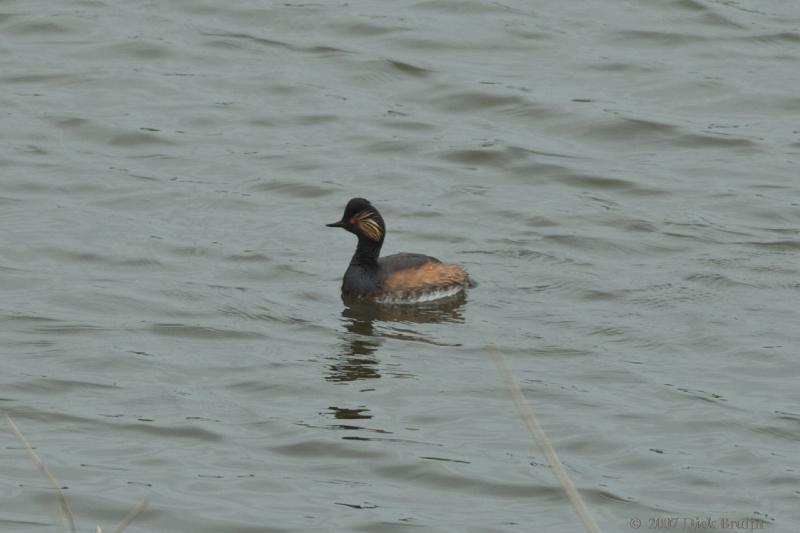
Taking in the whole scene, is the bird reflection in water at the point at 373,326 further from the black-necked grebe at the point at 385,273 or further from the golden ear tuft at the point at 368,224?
the golden ear tuft at the point at 368,224

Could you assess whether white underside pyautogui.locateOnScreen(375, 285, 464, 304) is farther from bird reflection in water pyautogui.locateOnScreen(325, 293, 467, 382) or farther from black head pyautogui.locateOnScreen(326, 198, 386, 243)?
black head pyautogui.locateOnScreen(326, 198, 386, 243)

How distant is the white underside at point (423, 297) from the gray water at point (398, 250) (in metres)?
0.15

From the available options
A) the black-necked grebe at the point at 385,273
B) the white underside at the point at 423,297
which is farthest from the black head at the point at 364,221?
the white underside at the point at 423,297

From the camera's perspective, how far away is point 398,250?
51.0 ft

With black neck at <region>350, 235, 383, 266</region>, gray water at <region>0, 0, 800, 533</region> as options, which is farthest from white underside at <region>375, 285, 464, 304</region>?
black neck at <region>350, 235, 383, 266</region>

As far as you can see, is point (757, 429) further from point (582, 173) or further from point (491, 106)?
point (491, 106)

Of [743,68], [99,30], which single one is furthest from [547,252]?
[99,30]

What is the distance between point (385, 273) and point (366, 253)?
9.8 inches

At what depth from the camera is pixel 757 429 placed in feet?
35.6

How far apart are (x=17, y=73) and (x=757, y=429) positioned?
39.1ft

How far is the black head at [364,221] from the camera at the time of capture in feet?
46.6

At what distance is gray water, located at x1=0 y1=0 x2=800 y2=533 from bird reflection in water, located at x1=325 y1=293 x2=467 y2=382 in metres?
0.04

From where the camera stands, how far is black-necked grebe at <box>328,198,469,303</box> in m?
14.1

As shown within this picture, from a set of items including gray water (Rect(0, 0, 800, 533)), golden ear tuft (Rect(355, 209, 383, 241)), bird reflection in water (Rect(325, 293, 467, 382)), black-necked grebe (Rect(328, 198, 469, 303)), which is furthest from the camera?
golden ear tuft (Rect(355, 209, 383, 241))
